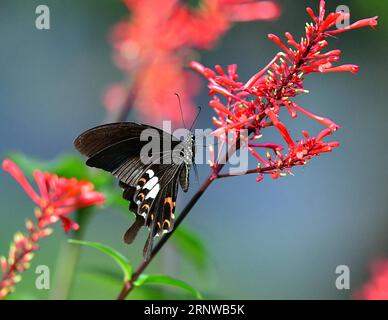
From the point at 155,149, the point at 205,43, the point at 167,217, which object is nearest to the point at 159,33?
the point at 205,43

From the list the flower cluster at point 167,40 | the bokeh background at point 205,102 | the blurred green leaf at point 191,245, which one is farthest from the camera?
the bokeh background at point 205,102

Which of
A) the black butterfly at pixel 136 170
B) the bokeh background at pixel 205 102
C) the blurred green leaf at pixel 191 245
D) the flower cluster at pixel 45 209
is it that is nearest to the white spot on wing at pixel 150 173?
the black butterfly at pixel 136 170

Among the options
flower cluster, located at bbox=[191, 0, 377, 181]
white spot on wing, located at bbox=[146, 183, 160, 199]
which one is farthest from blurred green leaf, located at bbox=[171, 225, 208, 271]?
flower cluster, located at bbox=[191, 0, 377, 181]

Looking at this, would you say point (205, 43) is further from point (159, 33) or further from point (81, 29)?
point (81, 29)

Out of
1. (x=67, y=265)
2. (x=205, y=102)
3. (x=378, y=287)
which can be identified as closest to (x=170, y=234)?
(x=67, y=265)

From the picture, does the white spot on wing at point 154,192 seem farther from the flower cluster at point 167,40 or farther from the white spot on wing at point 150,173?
the flower cluster at point 167,40

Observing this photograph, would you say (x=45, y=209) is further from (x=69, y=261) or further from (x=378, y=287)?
(x=378, y=287)
